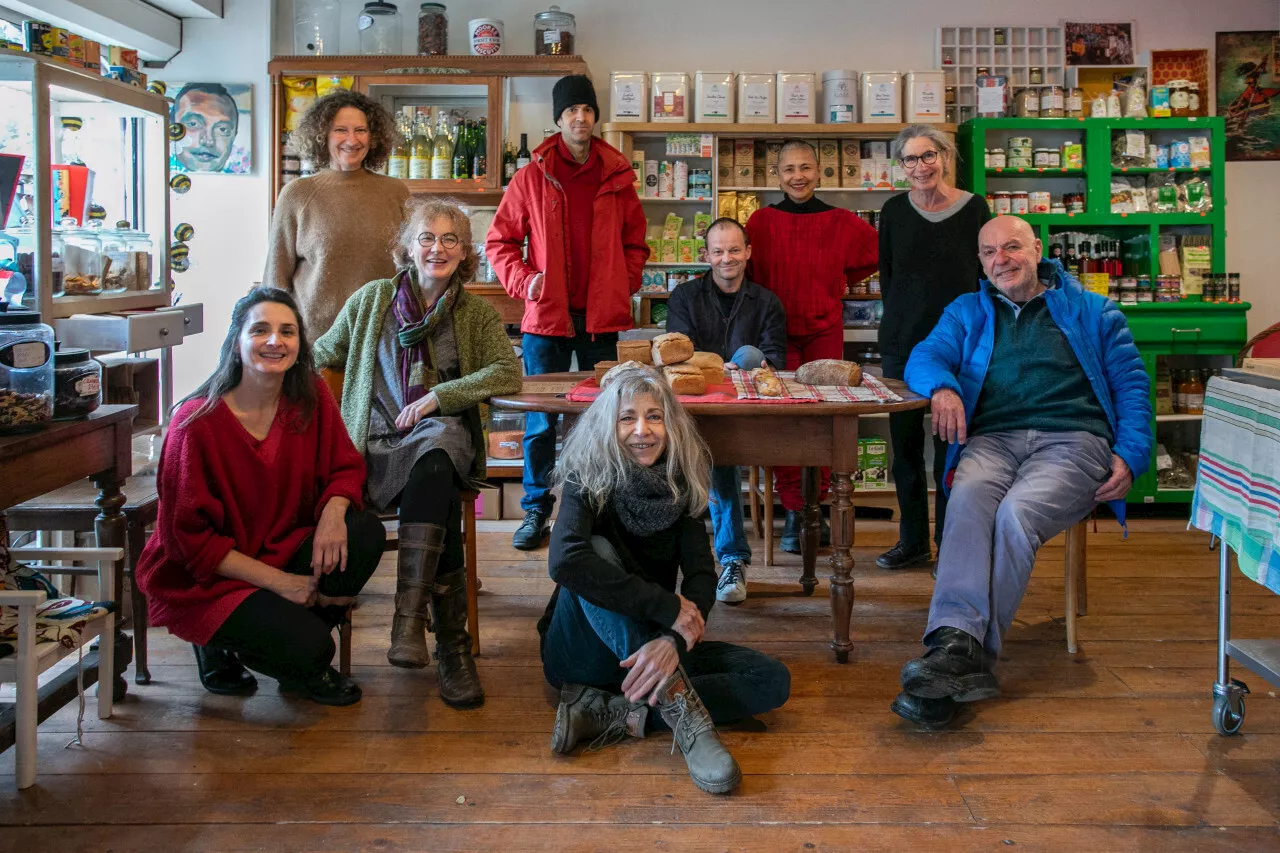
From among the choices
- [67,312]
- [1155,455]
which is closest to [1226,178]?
[1155,455]

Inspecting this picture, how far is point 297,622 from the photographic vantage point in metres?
2.48

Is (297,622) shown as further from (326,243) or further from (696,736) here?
(326,243)

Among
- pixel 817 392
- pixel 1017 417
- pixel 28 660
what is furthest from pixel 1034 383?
pixel 28 660

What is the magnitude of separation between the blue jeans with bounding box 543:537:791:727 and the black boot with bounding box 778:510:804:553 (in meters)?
1.65

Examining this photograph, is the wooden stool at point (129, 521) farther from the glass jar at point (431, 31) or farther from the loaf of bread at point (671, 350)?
the glass jar at point (431, 31)

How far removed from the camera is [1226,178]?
5.14 meters

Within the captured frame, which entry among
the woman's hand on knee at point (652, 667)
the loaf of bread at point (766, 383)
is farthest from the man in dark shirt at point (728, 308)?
the woman's hand on knee at point (652, 667)

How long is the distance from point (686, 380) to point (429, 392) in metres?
0.66

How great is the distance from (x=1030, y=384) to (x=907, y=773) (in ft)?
3.95

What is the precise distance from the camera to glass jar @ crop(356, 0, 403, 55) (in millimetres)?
4922

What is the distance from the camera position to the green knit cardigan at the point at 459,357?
285 cm

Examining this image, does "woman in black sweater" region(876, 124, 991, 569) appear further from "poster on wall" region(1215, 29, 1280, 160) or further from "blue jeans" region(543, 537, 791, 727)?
"poster on wall" region(1215, 29, 1280, 160)

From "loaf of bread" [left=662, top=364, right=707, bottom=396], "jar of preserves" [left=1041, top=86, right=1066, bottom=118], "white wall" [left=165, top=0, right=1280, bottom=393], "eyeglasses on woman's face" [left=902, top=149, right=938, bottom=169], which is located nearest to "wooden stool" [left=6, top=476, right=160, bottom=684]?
"loaf of bread" [left=662, top=364, right=707, bottom=396]

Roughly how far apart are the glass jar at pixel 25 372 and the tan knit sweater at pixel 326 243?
108 centimetres
